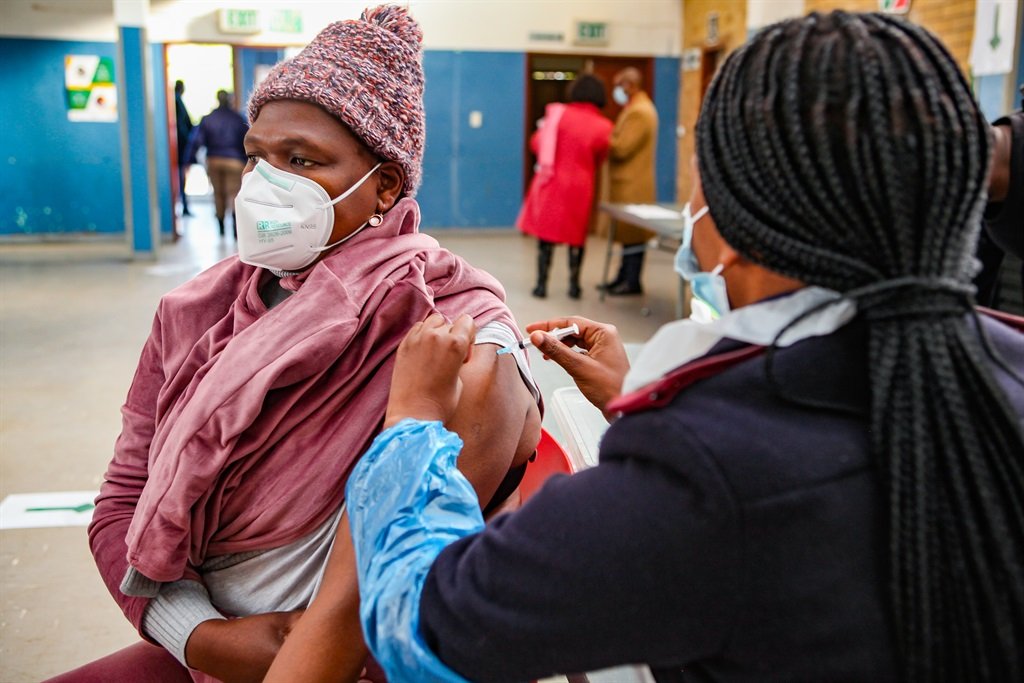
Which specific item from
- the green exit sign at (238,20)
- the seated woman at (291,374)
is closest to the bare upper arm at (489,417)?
the seated woman at (291,374)

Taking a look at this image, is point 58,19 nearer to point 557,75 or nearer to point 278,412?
point 557,75

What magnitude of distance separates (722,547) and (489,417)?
552 millimetres

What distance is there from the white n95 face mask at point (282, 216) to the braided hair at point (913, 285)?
2.30ft

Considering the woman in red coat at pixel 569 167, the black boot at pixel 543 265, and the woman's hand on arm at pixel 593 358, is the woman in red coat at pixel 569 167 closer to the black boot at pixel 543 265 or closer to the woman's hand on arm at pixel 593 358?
the black boot at pixel 543 265

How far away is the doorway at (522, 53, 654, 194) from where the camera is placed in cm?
1104

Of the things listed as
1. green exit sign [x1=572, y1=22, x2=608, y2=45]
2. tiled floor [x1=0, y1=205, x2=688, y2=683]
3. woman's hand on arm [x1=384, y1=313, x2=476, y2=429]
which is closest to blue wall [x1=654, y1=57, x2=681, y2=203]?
green exit sign [x1=572, y1=22, x2=608, y2=45]

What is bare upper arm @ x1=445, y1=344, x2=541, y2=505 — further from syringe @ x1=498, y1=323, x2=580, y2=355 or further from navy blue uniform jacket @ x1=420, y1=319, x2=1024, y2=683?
navy blue uniform jacket @ x1=420, y1=319, x2=1024, y2=683

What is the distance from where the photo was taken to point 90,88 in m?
9.46

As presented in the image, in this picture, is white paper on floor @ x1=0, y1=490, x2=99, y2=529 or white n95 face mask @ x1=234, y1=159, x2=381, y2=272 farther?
white paper on floor @ x1=0, y1=490, x2=99, y2=529

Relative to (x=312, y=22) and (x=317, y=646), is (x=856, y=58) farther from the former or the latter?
(x=312, y=22)

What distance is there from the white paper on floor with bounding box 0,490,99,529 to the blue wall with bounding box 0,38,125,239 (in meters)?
7.21

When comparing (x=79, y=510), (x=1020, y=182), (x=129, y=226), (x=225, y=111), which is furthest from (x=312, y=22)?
(x=1020, y=182)

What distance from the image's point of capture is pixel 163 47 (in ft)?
32.4

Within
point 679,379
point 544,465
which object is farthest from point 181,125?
point 679,379
